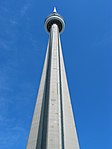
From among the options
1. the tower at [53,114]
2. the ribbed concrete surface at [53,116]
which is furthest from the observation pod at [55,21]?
the ribbed concrete surface at [53,116]

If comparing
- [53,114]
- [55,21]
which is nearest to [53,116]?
[53,114]

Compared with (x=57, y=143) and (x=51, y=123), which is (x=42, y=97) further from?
(x=57, y=143)

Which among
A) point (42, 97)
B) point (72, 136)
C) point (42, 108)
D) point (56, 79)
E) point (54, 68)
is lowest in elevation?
point (72, 136)

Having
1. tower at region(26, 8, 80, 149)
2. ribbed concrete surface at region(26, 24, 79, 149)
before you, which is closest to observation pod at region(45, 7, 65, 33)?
tower at region(26, 8, 80, 149)

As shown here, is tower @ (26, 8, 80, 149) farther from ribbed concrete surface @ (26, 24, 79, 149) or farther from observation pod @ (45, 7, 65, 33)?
observation pod @ (45, 7, 65, 33)

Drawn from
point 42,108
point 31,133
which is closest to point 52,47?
point 42,108

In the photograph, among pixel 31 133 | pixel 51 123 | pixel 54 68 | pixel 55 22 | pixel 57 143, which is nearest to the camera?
pixel 57 143

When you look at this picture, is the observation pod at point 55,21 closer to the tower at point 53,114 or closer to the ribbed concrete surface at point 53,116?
the tower at point 53,114

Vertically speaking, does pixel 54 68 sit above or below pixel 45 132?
above
